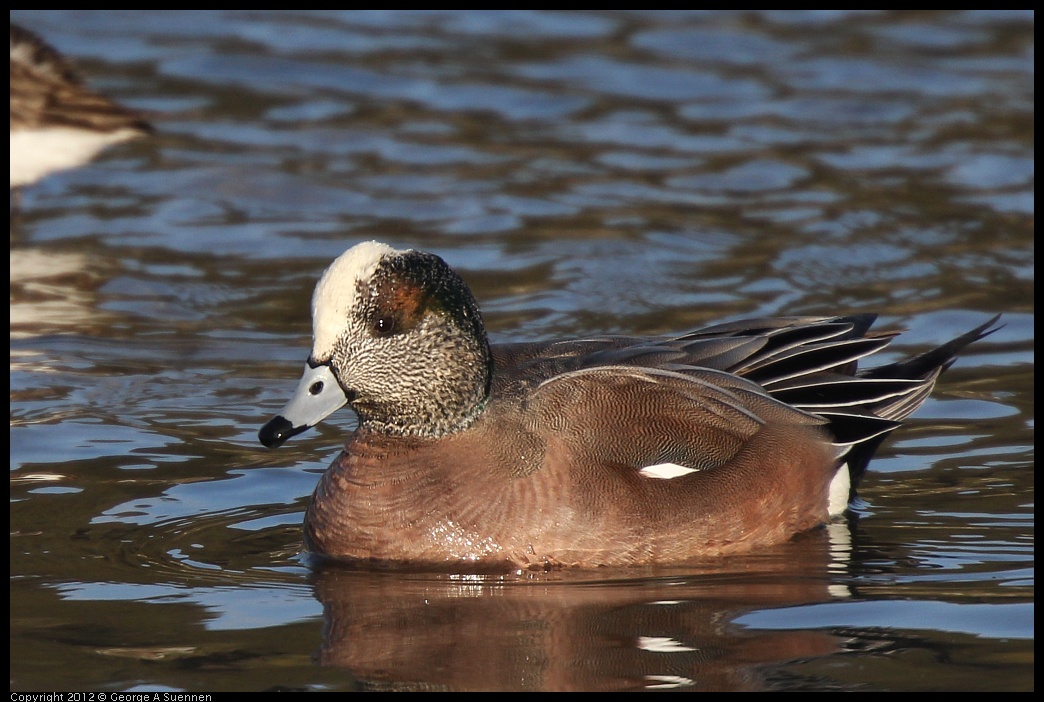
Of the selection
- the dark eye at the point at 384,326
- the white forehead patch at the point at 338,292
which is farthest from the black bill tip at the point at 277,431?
the dark eye at the point at 384,326

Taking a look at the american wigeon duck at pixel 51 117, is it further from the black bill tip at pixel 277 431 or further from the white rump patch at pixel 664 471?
the white rump patch at pixel 664 471

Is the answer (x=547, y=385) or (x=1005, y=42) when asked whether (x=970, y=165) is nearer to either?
(x=1005, y=42)

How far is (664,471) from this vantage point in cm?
541

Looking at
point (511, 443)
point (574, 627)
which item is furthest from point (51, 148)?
point (574, 627)

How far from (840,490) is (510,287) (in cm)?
313

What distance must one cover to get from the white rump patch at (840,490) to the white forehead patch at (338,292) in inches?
69.7

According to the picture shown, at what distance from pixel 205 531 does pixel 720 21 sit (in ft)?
30.1

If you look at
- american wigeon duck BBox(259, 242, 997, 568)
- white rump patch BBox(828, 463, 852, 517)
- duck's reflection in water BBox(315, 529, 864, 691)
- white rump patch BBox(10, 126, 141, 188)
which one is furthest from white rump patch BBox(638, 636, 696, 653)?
white rump patch BBox(10, 126, 141, 188)

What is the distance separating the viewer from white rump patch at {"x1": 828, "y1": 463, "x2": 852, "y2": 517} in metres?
5.85

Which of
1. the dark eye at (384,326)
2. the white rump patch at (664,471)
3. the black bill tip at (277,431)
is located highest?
the dark eye at (384,326)

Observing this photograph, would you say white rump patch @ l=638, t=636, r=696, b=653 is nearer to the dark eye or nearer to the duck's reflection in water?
the duck's reflection in water

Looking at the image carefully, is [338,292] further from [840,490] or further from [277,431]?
[840,490]

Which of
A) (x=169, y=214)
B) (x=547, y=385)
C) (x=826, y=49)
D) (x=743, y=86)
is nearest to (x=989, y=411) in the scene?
(x=547, y=385)

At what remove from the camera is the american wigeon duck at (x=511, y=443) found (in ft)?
17.1
